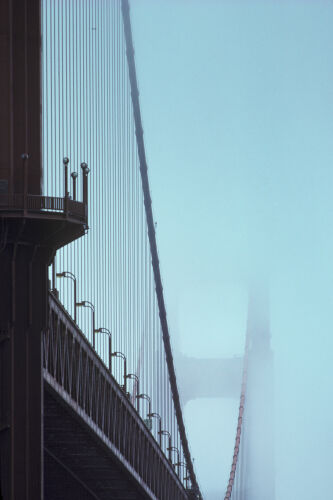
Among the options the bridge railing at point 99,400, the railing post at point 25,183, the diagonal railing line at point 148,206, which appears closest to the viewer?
the railing post at point 25,183

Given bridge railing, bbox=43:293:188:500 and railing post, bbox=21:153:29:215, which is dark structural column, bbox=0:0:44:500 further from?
bridge railing, bbox=43:293:188:500

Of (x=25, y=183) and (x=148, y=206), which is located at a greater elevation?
(x=148, y=206)

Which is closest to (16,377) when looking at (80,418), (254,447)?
(80,418)

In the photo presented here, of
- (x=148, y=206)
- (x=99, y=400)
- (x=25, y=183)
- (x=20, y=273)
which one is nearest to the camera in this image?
(x=25, y=183)

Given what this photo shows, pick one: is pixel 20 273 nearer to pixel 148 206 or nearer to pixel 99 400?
pixel 99 400

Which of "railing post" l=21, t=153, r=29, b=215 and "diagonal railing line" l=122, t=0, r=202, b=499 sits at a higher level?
"diagonal railing line" l=122, t=0, r=202, b=499

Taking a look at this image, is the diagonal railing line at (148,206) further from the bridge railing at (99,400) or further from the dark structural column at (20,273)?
the dark structural column at (20,273)

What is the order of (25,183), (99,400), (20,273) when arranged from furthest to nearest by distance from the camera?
(99,400) → (20,273) → (25,183)

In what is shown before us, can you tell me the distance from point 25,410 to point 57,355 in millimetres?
1080

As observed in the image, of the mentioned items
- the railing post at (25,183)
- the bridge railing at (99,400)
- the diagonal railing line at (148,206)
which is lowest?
the bridge railing at (99,400)

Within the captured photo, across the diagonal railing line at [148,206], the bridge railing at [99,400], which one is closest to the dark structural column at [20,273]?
the bridge railing at [99,400]

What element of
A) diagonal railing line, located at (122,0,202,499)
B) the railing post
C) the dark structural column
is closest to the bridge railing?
the dark structural column

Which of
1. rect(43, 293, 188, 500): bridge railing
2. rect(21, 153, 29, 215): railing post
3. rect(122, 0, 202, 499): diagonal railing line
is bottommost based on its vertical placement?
rect(43, 293, 188, 500): bridge railing

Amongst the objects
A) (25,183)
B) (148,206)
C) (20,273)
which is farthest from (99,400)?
(148,206)
